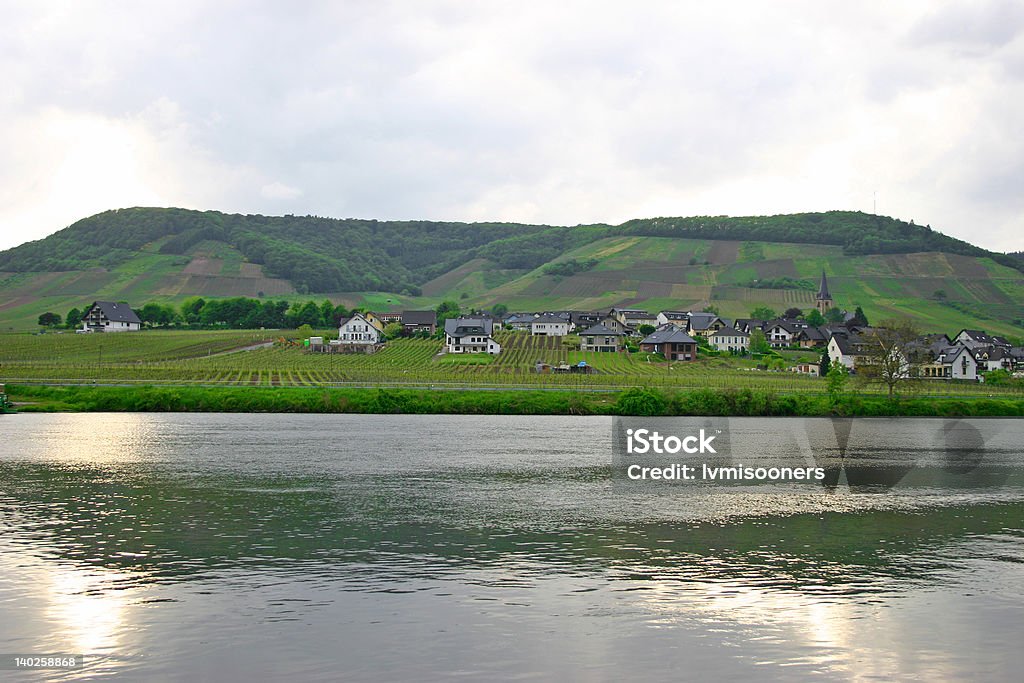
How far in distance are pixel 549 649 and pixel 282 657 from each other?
470cm

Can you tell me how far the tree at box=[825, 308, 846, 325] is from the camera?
178m

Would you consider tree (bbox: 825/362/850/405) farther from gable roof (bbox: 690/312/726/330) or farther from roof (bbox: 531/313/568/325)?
roof (bbox: 531/313/568/325)

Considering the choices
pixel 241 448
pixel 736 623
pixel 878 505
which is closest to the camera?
pixel 736 623

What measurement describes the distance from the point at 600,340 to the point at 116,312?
81879 mm

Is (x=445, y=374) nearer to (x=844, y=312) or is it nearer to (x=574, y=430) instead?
(x=574, y=430)

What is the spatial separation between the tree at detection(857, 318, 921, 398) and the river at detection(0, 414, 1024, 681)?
4508 cm

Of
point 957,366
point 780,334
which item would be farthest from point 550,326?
point 957,366

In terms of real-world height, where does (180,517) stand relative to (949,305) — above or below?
below

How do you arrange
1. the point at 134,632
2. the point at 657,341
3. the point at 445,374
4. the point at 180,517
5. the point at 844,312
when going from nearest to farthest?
the point at 134,632 < the point at 180,517 < the point at 445,374 < the point at 657,341 < the point at 844,312

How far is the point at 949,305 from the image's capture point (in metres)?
189

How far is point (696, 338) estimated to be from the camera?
145 meters

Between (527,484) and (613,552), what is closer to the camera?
(613,552)

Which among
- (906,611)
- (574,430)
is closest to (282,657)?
(906,611)

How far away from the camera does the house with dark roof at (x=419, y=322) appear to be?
151750mm
